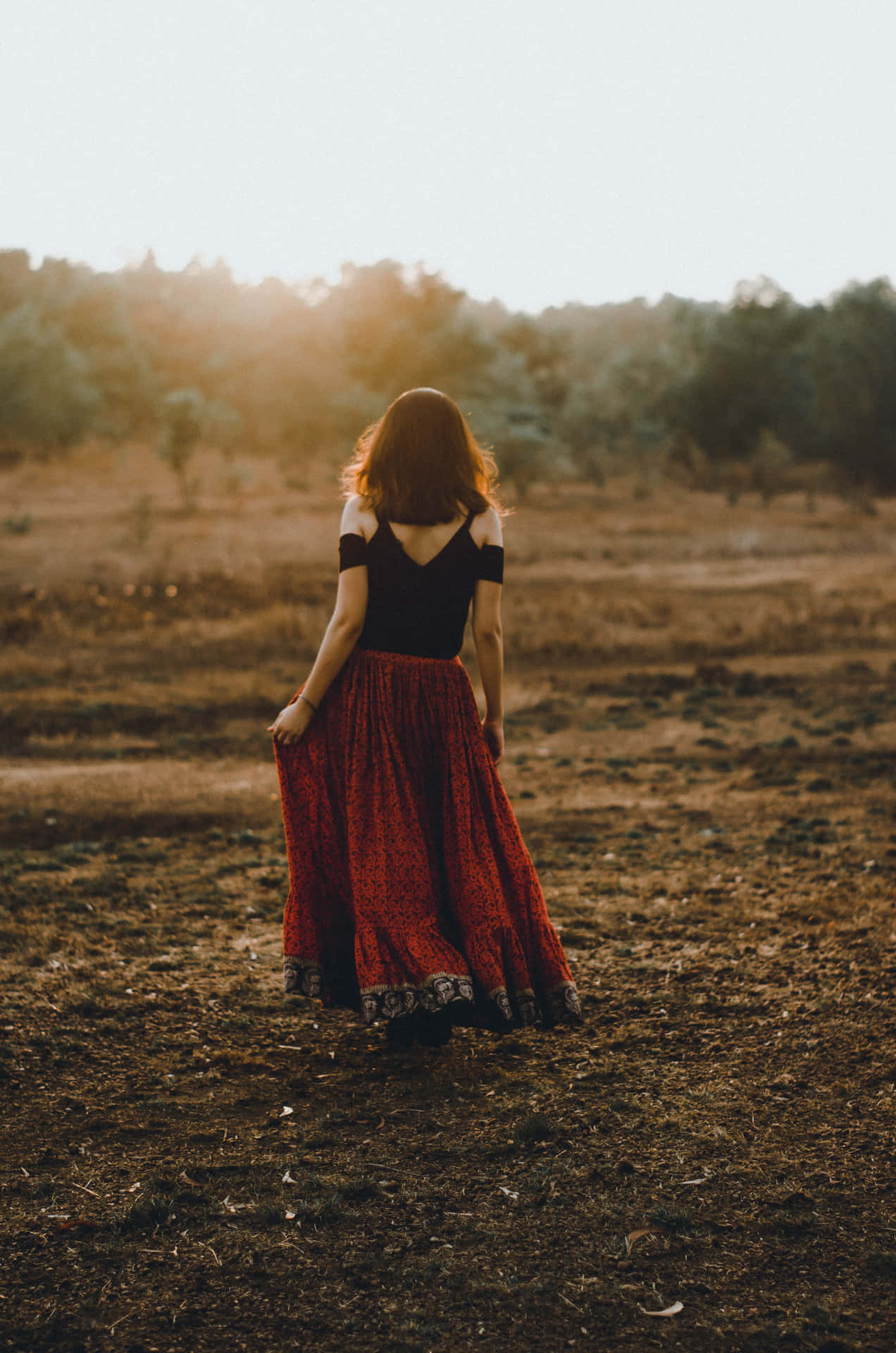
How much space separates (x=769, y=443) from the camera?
4106 centimetres

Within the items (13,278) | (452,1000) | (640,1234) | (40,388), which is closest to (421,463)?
(452,1000)

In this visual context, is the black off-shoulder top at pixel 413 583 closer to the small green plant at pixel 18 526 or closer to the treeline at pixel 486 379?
the small green plant at pixel 18 526

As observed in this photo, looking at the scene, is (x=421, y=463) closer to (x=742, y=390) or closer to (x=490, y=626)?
(x=490, y=626)

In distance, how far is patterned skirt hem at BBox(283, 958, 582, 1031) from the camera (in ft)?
10.6

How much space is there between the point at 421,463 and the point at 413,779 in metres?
0.90

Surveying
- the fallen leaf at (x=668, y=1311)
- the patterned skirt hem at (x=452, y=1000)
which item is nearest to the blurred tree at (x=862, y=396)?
the patterned skirt hem at (x=452, y=1000)

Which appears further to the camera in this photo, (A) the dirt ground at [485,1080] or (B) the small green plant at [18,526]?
(B) the small green plant at [18,526]

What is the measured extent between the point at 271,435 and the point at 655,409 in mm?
14756

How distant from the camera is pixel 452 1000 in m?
3.22

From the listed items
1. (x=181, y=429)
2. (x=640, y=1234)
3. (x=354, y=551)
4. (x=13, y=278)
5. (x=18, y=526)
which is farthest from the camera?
(x=13, y=278)

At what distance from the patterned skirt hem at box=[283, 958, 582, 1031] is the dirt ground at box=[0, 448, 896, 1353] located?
21 cm

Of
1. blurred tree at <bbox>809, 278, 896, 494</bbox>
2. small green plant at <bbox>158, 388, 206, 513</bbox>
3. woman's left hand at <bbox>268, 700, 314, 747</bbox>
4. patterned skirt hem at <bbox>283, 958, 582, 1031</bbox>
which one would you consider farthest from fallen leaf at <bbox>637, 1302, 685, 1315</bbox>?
blurred tree at <bbox>809, 278, 896, 494</bbox>

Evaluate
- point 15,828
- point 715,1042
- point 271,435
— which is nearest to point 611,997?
point 715,1042

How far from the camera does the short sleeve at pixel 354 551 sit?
3.33 m
